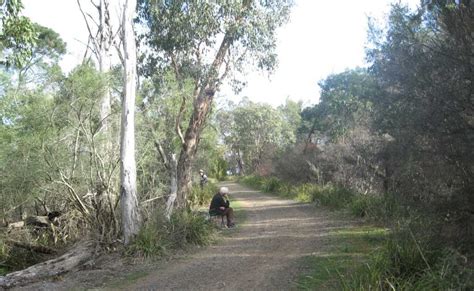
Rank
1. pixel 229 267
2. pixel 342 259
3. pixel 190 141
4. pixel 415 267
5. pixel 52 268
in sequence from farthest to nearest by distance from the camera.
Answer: pixel 190 141
pixel 52 268
pixel 229 267
pixel 342 259
pixel 415 267

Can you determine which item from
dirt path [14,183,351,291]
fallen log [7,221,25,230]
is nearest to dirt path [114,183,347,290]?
dirt path [14,183,351,291]

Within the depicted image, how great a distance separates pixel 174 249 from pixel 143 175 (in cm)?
296

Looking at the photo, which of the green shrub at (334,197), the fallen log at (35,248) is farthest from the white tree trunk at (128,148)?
the green shrub at (334,197)

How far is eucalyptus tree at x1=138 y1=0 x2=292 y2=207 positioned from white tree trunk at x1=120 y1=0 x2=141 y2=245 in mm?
3167

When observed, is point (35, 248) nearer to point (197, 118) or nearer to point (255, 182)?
point (197, 118)

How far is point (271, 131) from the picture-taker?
41406 millimetres

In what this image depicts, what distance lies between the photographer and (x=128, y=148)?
33.5 feet

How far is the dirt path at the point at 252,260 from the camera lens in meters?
7.20

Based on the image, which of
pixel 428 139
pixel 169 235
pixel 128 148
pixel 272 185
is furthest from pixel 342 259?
pixel 272 185

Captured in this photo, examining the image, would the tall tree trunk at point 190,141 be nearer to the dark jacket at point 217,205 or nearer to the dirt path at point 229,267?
the dark jacket at point 217,205

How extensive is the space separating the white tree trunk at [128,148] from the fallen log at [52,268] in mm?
988

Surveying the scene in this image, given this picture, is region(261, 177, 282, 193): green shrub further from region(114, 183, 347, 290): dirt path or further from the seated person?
the seated person

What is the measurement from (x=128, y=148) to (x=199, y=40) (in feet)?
18.8

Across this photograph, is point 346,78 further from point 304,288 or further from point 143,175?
point 304,288
